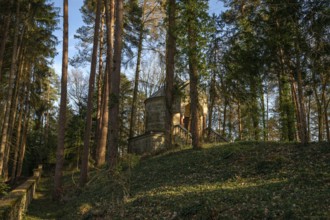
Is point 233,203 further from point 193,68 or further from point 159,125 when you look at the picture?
point 159,125

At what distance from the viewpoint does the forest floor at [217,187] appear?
285 inches

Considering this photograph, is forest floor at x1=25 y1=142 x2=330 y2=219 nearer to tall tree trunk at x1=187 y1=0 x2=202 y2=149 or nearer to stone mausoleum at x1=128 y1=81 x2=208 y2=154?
tall tree trunk at x1=187 y1=0 x2=202 y2=149

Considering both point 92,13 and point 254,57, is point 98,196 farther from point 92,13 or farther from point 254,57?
point 92,13

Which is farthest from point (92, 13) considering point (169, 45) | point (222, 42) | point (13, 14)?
point (222, 42)

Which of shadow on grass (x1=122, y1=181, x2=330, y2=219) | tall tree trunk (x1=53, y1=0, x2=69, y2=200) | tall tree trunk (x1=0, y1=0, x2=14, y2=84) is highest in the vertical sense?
tall tree trunk (x1=0, y1=0, x2=14, y2=84)

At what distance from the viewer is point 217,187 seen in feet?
31.7

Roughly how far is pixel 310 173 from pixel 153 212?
170 inches

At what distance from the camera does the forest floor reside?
285 inches

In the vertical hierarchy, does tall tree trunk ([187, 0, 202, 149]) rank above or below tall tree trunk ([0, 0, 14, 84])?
below

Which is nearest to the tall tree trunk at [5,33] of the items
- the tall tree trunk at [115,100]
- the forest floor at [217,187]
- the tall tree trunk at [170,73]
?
the forest floor at [217,187]

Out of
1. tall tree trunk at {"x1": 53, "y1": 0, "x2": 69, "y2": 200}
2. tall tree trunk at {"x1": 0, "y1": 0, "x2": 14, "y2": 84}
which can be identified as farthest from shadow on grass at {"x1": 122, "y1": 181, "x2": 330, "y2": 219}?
tall tree trunk at {"x1": 0, "y1": 0, "x2": 14, "y2": 84}

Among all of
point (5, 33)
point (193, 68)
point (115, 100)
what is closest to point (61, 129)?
point (5, 33)

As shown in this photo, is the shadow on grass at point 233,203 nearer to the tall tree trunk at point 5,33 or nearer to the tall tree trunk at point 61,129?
the tall tree trunk at point 61,129

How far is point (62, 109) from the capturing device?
16.4 metres
